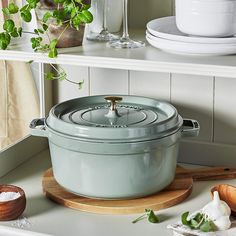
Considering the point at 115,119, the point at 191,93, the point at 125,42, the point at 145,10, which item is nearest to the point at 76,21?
the point at 125,42

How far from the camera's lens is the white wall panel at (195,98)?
178 cm

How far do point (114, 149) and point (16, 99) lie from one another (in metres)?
0.61

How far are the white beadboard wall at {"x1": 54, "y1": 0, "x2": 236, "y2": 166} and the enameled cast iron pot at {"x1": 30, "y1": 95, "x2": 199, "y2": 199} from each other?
20 cm

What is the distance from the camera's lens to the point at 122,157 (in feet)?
4.79

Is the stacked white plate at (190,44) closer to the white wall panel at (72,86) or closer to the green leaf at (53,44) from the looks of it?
the green leaf at (53,44)

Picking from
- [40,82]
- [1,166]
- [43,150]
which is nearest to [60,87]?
[40,82]

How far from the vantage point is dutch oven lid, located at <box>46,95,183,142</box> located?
1457 mm

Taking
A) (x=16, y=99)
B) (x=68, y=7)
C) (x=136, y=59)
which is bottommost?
(x=16, y=99)

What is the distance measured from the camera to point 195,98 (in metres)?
1.80

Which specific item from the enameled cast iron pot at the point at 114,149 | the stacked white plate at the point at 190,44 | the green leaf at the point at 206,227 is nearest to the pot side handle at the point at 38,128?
the enameled cast iron pot at the point at 114,149

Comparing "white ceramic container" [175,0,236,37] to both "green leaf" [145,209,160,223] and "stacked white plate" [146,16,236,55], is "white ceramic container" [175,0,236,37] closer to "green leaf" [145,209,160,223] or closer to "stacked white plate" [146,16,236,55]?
"stacked white plate" [146,16,236,55]

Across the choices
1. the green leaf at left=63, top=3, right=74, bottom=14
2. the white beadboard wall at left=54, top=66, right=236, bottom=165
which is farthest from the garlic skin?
the green leaf at left=63, top=3, right=74, bottom=14

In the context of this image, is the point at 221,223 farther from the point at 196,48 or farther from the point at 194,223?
the point at 196,48

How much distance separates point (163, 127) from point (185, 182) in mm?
215
